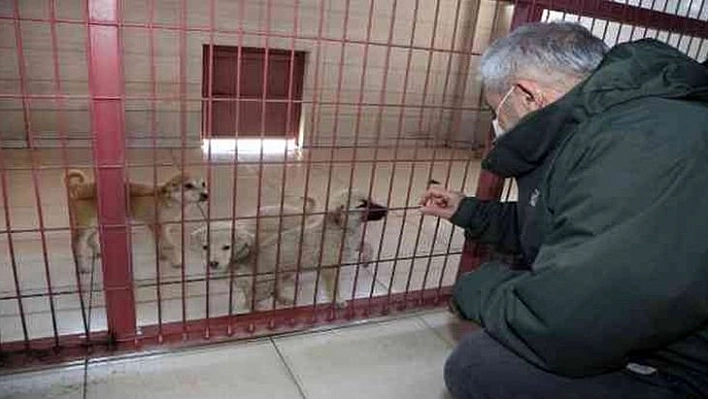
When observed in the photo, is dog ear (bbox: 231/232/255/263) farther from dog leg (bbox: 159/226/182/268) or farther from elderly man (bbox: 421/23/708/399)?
elderly man (bbox: 421/23/708/399)

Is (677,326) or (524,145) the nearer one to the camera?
(677,326)

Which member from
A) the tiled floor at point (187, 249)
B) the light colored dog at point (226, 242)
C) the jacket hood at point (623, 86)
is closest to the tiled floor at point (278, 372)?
the tiled floor at point (187, 249)

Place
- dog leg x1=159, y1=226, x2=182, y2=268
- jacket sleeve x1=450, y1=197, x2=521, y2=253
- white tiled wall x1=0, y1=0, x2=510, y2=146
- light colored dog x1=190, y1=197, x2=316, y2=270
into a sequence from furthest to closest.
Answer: white tiled wall x1=0, y1=0, x2=510, y2=146, dog leg x1=159, y1=226, x2=182, y2=268, light colored dog x1=190, y1=197, x2=316, y2=270, jacket sleeve x1=450, y1=197, x2=521, y2=253

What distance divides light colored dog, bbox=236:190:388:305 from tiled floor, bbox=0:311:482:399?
0.32 metres

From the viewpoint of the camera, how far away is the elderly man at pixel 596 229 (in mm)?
978

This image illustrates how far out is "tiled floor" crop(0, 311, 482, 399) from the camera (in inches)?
74.7

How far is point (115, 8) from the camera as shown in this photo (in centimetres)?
162

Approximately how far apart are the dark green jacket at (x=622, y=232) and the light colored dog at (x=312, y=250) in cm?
135

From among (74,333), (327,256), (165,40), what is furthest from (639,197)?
(165,40)

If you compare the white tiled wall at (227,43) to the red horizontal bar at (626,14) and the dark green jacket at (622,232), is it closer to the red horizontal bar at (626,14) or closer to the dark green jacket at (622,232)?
the red horizontal bar at (626,14)

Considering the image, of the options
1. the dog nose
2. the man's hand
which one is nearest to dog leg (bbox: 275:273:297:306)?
the dog nose

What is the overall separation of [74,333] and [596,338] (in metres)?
2.00

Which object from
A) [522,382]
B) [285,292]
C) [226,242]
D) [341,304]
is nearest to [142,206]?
[226,242]

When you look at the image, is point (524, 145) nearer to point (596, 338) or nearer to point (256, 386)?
point (596, 338)
